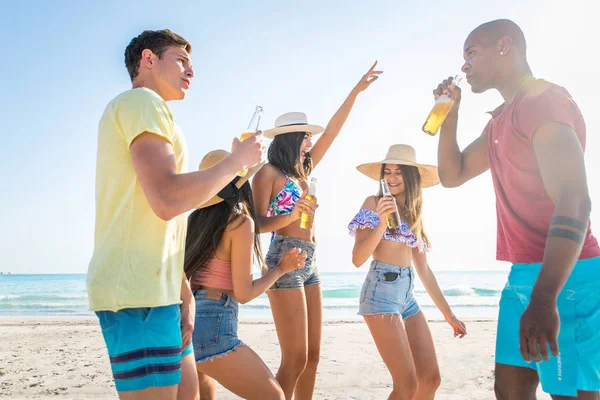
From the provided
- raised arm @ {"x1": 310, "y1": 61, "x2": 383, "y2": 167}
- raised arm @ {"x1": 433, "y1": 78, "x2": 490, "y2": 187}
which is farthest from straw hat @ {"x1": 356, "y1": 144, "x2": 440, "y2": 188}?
raised arm @ {"x1": 433, "y1": 78, "x2": 490, "y2": 187}

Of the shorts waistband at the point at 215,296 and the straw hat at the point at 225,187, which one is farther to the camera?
the straw hat at the point at 225,187

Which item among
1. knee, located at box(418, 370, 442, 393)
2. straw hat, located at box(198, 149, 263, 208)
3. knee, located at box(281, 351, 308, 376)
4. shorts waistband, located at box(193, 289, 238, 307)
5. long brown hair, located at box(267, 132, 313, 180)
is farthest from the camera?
long brown hair, located at box(267, 132, 313, 180)

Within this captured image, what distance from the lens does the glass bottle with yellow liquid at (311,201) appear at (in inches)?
163

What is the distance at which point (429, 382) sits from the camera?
4242mm

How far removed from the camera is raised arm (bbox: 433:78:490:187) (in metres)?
3.09

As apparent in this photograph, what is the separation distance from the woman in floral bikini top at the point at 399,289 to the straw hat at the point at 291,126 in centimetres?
78

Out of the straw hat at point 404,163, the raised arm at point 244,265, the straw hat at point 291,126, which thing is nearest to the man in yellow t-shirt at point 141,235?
the raised arm at point 244,265

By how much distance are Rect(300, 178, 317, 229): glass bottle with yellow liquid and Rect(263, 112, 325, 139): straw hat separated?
2.53ft

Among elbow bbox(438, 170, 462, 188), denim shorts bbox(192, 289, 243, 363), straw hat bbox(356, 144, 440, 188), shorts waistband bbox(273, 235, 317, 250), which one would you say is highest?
straw hat bbox(356, 144, 440, 188)

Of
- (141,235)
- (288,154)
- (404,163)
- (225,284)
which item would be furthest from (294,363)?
(141,235)

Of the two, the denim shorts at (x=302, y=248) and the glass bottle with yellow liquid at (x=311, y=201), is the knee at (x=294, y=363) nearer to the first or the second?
the denim shorts at (x=302, y=248)

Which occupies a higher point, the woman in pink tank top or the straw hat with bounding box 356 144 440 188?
the straw hat with bounding box 356 144 440 188

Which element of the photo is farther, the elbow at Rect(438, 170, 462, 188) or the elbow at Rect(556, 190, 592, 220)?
the elbow at Rect(438, 170, 462, 188)

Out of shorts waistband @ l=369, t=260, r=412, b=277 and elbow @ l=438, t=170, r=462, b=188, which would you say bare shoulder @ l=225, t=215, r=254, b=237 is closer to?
elbow @ l=438, t=170, r=462, b=188
